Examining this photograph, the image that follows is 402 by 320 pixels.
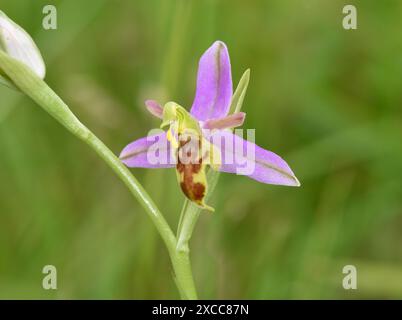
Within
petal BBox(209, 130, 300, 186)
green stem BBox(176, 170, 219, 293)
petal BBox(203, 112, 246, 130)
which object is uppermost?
petal BBox(203, 112, 246, 130)

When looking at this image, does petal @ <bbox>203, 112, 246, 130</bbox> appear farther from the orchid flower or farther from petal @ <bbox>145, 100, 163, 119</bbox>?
petal @ <bbox>145, 100, 163, 119</bbox>

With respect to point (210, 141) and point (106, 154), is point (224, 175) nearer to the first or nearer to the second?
point (210, 141)

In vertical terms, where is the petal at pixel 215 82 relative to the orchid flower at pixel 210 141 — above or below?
above

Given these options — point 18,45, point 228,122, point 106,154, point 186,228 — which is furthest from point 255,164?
point 18,45

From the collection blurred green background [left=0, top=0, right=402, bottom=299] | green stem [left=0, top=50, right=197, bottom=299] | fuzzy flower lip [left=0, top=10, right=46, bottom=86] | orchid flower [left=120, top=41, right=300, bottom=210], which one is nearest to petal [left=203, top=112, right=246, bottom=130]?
orchid flower [left=120, top=41, right=300, bottom=210]

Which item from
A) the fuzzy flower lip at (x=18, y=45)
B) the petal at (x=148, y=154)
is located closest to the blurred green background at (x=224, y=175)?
the petal at (x=148, y=154)

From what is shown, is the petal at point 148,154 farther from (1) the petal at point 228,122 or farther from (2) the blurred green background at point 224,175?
(2) the blurred green background at point 224,175
